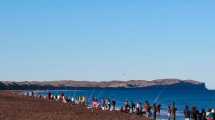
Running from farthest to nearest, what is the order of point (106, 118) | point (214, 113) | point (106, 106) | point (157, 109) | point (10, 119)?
point (106, 106)
point (157, 109)
point (106, 118)
point (214, 113)
point (10, 119)

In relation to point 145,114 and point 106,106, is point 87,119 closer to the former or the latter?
point 145,114

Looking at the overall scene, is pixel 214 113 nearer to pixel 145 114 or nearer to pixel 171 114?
pixel 171 114

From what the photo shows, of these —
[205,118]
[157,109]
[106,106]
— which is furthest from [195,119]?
[106,106]

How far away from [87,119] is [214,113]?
906 cm

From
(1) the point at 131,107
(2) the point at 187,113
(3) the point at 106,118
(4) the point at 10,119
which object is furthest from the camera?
(1) the point at 131,107

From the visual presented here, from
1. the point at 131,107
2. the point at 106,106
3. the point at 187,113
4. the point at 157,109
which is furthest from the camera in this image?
the point at 106,106

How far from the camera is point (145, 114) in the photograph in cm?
5831

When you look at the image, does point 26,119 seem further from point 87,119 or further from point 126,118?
point 126,118

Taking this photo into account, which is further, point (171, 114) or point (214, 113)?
point (171, 114)

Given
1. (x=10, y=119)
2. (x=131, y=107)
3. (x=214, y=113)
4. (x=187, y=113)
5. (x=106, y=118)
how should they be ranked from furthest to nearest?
(x=131, y=107), (x=187, y=113), (x=106, y=118), (x=214, y=113), (x=10, y=119)

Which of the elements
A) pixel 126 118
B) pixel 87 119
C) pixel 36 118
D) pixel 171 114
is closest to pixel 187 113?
pixel 171 114

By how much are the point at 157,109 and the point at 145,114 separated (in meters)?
2.55

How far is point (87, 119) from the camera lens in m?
45.1

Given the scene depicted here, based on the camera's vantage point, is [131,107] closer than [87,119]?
No
